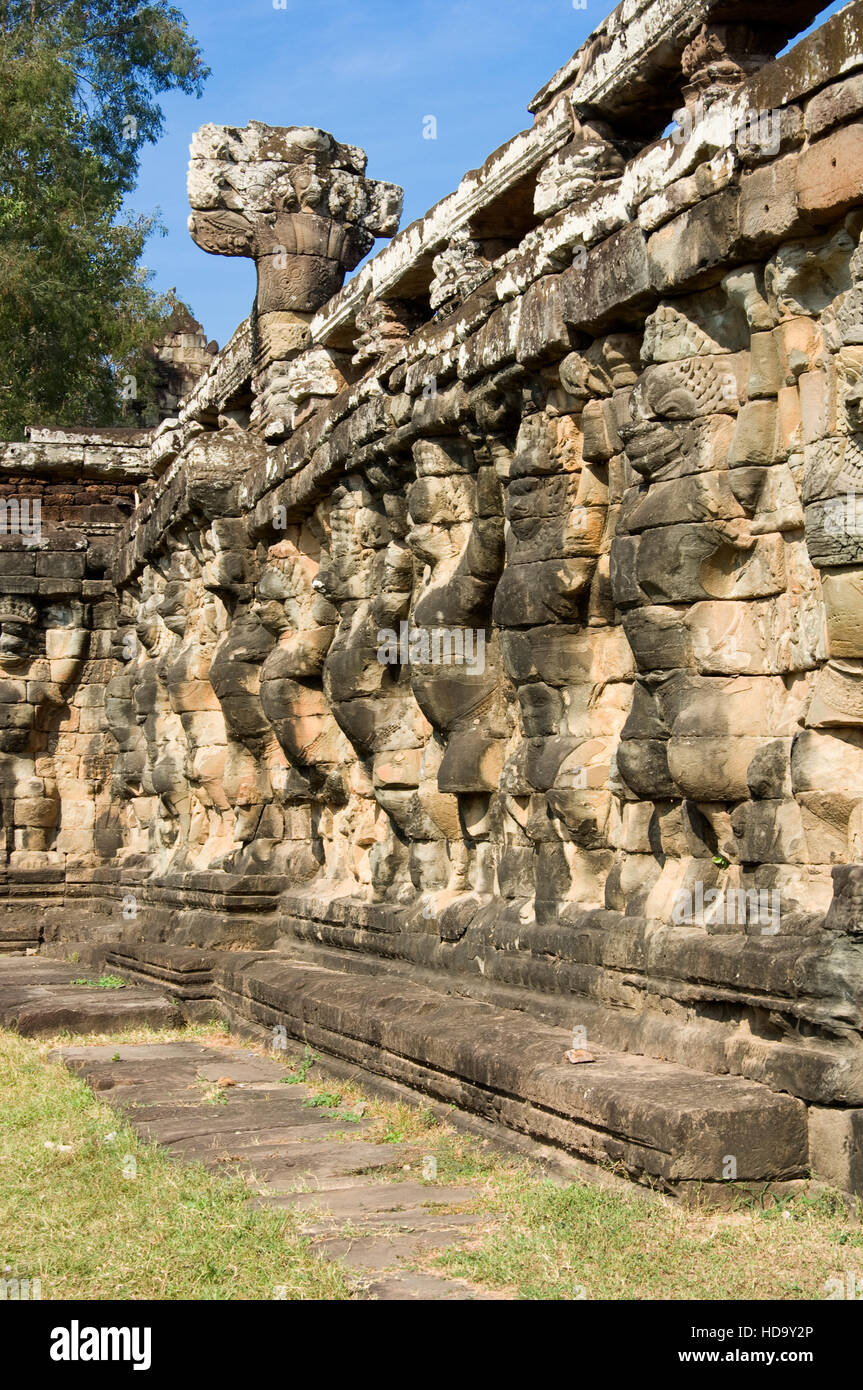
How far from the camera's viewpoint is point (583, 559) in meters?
7.21

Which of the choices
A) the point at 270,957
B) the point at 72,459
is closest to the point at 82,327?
the point at 72,459

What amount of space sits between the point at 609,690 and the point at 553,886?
3.06 ft

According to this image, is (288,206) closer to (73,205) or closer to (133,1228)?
(133,1228)

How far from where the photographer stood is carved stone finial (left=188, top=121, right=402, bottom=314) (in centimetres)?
1238

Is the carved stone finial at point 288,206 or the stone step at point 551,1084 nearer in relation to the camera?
the stone step at point 551,1084

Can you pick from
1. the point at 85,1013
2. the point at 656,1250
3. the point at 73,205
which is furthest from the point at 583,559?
the point at 73,205

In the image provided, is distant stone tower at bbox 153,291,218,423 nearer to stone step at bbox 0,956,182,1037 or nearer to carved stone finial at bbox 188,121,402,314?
carved stone finial at bbox 188,121,402,314

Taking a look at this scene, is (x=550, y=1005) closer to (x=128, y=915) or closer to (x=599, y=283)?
(x=599, y=283)

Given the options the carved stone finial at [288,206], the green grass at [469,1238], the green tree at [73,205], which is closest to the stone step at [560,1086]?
the green grass at [469,1238]

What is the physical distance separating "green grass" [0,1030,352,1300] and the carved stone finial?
737cm

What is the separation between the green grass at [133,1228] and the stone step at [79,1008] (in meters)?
3.06

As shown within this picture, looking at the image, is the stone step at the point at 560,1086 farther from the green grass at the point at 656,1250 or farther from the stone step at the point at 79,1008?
the stone step at the point at 79,1008

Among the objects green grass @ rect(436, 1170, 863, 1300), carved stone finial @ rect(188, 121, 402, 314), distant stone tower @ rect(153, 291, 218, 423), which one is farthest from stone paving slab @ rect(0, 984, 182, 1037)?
distant stone tower @ rect(153, 291, 218, 423)

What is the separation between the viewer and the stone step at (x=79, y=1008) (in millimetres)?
10320
